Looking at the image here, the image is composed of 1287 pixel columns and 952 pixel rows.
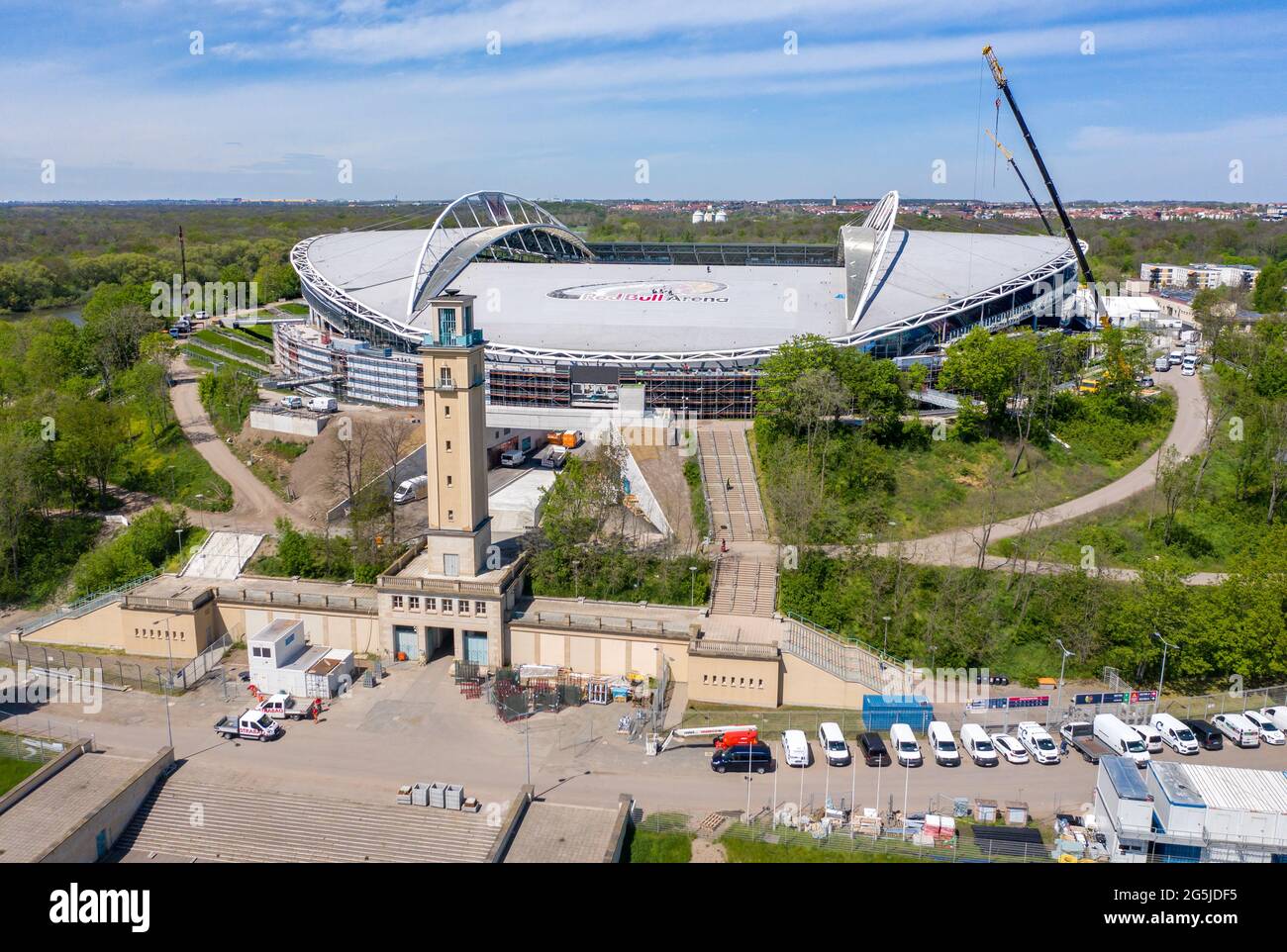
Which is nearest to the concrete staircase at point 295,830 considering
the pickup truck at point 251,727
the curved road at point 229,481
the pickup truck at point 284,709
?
the pickup truck at point 251,727

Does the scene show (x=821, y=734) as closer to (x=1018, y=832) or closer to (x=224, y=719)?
(x=1018, y=832)

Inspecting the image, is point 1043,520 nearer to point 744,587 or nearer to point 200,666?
point 744,587

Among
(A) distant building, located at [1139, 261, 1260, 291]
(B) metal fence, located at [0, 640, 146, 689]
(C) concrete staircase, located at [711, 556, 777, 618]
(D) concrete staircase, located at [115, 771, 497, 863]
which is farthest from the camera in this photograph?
(A) distant building, located at [1139, 261, 1260, 291]

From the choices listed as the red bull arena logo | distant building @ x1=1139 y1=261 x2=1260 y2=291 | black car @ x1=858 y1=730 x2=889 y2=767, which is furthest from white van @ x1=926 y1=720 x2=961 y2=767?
distant building @ x1=1139 y1=261 x2=1260 y2=291

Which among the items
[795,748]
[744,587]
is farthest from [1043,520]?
[795,748]

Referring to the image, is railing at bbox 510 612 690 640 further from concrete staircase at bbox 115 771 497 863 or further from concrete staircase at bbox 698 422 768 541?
concrete staircase at bbox 115 771 497 863
